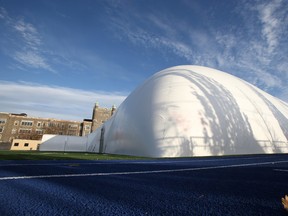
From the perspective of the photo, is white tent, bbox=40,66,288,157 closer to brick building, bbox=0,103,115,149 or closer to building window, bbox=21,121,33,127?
brick building, bbox=0,103,115,149

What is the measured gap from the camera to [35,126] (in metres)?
70.6

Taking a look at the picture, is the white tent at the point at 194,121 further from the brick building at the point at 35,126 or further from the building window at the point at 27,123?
the building window at the point at 27,123

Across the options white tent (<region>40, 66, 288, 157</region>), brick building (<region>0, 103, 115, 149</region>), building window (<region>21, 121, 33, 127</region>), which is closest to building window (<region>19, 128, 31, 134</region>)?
brick building (<region>0, 103, 115, 149</region>)

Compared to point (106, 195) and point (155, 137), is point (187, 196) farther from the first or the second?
point (155, 137)

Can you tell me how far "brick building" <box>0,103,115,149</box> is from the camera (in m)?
67.3

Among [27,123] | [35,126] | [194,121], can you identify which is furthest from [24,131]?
[194,121]

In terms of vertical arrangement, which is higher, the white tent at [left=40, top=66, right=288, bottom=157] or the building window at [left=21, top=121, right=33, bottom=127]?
the building window at [left=21, top=121, right=33, bottom=127]

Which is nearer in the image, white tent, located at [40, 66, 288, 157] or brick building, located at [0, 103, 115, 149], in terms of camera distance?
white tent, located at [40, 66, 288, 157]

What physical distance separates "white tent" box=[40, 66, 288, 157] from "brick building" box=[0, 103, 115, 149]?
61.0 m

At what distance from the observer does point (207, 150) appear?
12711mm

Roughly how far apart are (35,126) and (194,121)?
233 ft

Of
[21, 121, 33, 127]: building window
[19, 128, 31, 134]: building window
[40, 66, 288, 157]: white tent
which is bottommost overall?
[40, 66, 288, 157]: white tent

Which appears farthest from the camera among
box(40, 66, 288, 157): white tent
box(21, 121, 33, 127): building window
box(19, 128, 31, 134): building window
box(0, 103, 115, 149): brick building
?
box(21, 121, 33, 127): building window

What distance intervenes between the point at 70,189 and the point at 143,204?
1098 millimetres
